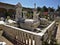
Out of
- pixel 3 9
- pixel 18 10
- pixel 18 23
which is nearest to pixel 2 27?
pixel 18 23

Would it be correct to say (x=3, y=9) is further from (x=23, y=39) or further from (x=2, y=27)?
(x=23, y=39)

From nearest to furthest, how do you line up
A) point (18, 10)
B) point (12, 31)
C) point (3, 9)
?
point (12, 31), point (18, 10), point (3, 9)

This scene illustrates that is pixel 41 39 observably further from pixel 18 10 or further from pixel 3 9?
pixel 3 9

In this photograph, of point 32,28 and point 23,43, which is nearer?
point 23,43

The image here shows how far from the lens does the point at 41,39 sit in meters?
2.34

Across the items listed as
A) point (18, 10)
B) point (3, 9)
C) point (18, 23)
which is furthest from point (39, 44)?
point (3, 9)

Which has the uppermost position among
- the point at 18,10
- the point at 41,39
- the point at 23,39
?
the point at 18,10

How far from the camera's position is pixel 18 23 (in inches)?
267

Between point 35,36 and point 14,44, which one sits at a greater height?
point 35,36

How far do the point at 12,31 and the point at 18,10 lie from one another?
4.05 metres

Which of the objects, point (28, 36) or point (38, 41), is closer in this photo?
point (38, 41)

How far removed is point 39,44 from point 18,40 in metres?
1.27

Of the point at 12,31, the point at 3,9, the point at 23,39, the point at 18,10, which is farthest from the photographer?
the point at 3,9

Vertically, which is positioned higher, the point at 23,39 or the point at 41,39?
the point at 41,39
